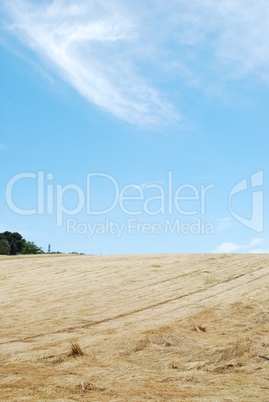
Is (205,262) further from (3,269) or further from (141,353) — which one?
(141,353)

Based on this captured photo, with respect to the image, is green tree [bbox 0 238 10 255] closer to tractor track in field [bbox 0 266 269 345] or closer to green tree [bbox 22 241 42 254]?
green tree [bbox 22 241 42 254]

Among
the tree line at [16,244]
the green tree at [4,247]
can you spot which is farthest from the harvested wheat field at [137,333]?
the tree line at [16,244]

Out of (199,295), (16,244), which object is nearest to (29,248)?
(16,244)

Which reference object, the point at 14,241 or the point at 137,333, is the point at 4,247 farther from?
the point at 137,333

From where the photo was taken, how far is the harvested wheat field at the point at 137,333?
24.4ft

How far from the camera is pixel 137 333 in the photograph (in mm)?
11547

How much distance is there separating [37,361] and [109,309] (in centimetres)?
563

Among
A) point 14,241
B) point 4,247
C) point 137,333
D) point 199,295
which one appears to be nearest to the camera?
point 137,333

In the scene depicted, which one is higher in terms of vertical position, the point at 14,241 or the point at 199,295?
the point at 14,241

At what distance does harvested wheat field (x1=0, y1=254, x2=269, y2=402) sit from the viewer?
293 inches

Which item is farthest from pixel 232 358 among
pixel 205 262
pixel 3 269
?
pixel 3 269

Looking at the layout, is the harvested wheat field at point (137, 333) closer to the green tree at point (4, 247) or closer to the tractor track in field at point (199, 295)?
the tractor track in field at point (199, 295)

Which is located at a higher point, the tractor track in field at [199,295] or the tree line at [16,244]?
the tree line at [16,244]

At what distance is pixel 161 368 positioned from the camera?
878cm
